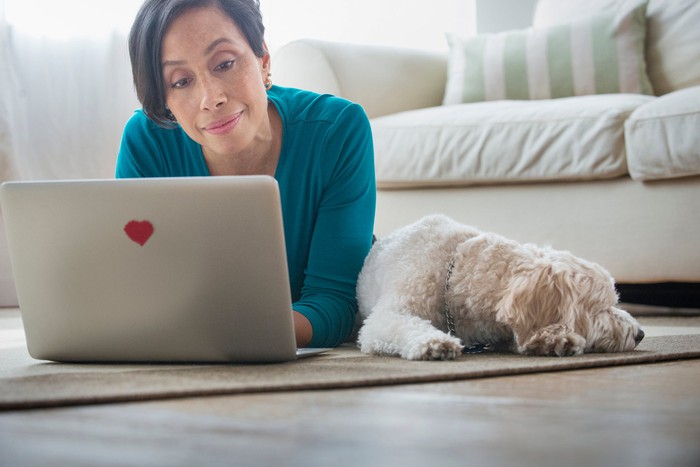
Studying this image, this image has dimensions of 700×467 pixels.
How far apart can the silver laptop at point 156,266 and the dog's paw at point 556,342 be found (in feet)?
1.40

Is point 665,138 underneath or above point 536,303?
above

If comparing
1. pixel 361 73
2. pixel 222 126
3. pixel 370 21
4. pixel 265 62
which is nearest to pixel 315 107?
pixel 265 62

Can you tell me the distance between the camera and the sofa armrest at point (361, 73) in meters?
3.05

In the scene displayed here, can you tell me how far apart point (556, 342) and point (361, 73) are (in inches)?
68.3

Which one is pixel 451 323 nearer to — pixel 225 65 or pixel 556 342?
pixel 556 342

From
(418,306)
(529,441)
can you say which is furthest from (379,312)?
(529,441)

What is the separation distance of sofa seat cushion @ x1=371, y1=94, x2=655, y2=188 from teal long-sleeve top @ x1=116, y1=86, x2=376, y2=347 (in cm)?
70

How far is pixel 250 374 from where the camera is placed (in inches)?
52.9

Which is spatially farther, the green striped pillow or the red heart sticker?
the green striped pillow

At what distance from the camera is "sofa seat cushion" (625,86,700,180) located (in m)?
2.31

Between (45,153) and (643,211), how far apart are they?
85.0 inches

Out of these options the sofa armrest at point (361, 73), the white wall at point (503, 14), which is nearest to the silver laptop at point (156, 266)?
the sofa armrest at point (361, 73)

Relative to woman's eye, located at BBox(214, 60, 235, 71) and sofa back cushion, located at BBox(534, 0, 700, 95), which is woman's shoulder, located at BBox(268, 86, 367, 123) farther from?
sofa back cushion, located at BBox(534, 0, 700, 95)

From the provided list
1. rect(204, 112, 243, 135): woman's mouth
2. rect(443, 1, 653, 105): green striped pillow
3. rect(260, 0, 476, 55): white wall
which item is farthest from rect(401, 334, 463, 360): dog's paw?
rect(260, 0, 476, 55): white wall
